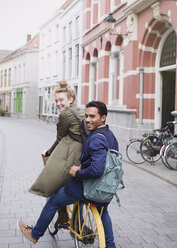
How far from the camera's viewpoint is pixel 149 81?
14930 mm

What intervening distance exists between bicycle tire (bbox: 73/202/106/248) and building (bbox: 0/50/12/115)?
154 ft

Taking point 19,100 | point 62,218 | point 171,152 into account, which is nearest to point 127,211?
point 62,218

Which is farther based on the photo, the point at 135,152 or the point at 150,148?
the point at 135,152

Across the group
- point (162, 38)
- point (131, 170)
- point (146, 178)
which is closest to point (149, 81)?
point (162, 38)

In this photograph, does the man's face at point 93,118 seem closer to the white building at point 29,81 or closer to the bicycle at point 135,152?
the bicycle at point 135,152

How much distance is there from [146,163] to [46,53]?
28207mm

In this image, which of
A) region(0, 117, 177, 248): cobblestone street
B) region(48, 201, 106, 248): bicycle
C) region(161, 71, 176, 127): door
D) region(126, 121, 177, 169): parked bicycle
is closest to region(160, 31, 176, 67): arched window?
region(161, 71, 176, 127): door

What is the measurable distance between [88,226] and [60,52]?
29438mm

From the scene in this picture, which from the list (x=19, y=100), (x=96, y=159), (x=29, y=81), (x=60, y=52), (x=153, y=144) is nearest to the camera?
(x=96, y=159)

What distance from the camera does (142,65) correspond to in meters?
15.0

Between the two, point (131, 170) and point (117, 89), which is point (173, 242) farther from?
point (117, 89)

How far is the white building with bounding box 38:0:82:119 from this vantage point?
27359mm

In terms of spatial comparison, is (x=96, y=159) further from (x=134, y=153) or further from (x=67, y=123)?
(x=134, y=153)

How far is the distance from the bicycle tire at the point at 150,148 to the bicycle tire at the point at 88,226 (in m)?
6.56
